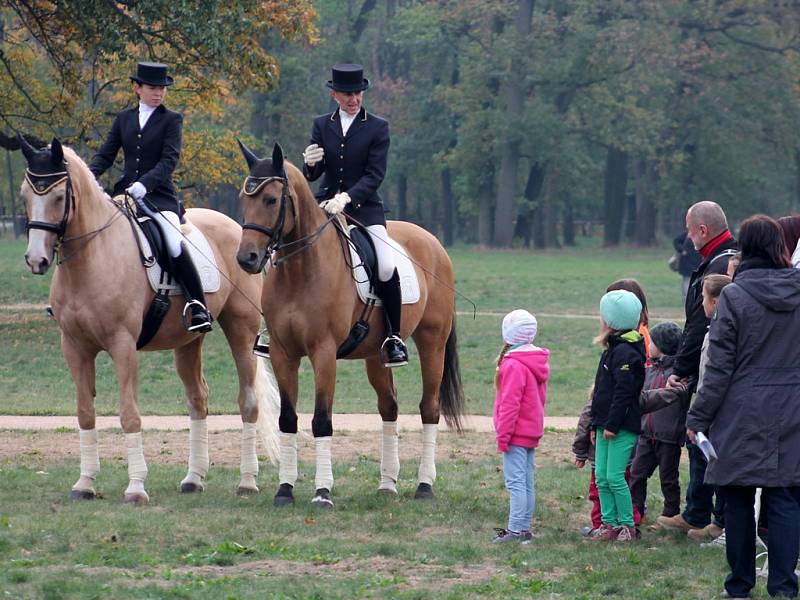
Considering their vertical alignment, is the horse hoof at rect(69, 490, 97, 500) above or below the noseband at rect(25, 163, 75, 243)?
below

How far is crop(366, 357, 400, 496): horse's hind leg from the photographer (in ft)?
36.0

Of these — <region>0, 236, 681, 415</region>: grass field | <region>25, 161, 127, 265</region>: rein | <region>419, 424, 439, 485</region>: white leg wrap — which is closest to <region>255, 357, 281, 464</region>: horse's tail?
<region>419, 424, 439, 485</region>: white leg wrap

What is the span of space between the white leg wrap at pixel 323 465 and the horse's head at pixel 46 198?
249cm

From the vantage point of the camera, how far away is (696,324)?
8836 mm

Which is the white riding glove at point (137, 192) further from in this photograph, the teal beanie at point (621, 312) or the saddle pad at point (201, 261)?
the teal beanie at point (621, 312)

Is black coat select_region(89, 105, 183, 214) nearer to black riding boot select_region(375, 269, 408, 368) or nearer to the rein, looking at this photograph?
the rein

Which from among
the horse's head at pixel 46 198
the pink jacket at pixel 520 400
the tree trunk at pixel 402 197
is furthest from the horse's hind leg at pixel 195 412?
the tree trunk at pixel 402 197

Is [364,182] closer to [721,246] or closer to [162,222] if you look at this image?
[162,222]

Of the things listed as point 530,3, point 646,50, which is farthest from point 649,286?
point 530,3

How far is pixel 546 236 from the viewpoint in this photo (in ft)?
235

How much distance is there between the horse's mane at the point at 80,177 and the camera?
10055mm

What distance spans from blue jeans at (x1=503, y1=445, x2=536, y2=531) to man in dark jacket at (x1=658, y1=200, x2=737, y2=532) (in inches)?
45.2

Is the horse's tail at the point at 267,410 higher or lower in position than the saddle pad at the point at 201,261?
lower

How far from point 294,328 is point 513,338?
6.30 ft
